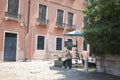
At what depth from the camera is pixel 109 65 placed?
14.4m

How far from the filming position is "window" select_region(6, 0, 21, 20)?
2131cm

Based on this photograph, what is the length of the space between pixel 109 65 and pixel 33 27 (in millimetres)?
10925

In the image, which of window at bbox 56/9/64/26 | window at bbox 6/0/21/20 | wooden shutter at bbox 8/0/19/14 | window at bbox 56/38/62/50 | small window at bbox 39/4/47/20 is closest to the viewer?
window at bbox 6/0/21/20

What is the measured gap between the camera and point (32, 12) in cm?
2338

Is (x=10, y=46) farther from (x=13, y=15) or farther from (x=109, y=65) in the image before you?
(x=109, y=65)

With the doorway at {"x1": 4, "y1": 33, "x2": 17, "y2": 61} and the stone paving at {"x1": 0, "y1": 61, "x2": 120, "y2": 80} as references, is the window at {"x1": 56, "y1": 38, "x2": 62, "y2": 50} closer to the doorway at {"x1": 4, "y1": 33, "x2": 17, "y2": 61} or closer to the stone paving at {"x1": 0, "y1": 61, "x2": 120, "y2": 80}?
the doorway at {"x1": 4, "y1": 33, "x2": 17, "y2": 61}

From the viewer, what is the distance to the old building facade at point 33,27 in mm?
21312

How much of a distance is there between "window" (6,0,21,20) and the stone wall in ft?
31.9

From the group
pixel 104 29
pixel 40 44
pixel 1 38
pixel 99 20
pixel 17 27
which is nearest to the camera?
pixel 104 29

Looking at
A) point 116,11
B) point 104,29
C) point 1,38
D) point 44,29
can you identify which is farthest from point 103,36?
point 44,29

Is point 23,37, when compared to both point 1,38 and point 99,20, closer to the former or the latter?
point 1,38

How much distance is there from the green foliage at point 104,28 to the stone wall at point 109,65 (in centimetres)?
48

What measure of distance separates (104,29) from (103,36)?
0.40 meters

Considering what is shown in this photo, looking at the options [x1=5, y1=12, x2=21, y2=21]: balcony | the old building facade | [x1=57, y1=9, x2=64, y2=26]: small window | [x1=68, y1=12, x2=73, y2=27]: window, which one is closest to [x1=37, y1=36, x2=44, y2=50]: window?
the old building facade
